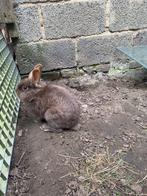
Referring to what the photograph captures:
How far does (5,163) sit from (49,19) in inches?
73.6

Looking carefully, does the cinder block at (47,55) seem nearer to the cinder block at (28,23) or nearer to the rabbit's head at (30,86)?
the cinder block at (28,23)

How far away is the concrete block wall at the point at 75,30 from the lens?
3.47 metres

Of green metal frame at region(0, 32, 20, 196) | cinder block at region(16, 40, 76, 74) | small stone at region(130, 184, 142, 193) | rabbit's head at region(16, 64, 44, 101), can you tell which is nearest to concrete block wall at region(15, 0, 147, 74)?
cinder block at region(16, 40, 76, 74)

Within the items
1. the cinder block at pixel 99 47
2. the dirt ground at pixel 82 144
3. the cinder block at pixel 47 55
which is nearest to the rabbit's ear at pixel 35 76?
the dirt ground at pixel 82 144

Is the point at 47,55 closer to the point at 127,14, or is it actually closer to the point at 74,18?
the point at 74,18

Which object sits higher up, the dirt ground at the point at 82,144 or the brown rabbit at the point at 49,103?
the brown rabbit at the point at 49,103

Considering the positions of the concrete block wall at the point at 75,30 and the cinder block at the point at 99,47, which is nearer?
the concrete block wall at the point at 75,30

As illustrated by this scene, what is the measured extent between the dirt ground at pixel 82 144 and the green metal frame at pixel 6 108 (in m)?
0.15

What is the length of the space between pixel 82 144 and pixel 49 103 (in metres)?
0.50

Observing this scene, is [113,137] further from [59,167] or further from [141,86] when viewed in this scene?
[141,86]

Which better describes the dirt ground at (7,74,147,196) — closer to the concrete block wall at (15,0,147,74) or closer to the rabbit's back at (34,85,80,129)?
the rabbit's back at (34,85,80,129)

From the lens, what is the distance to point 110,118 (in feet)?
10.1

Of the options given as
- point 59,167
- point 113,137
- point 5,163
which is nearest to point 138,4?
point 113,137

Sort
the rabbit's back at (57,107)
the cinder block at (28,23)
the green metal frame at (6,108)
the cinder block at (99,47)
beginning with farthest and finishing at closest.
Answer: the cinder block at (99,47) < the cinder block at (28,23) < the rabbit's back at (57,107) < the green metal frame at (6,108)
